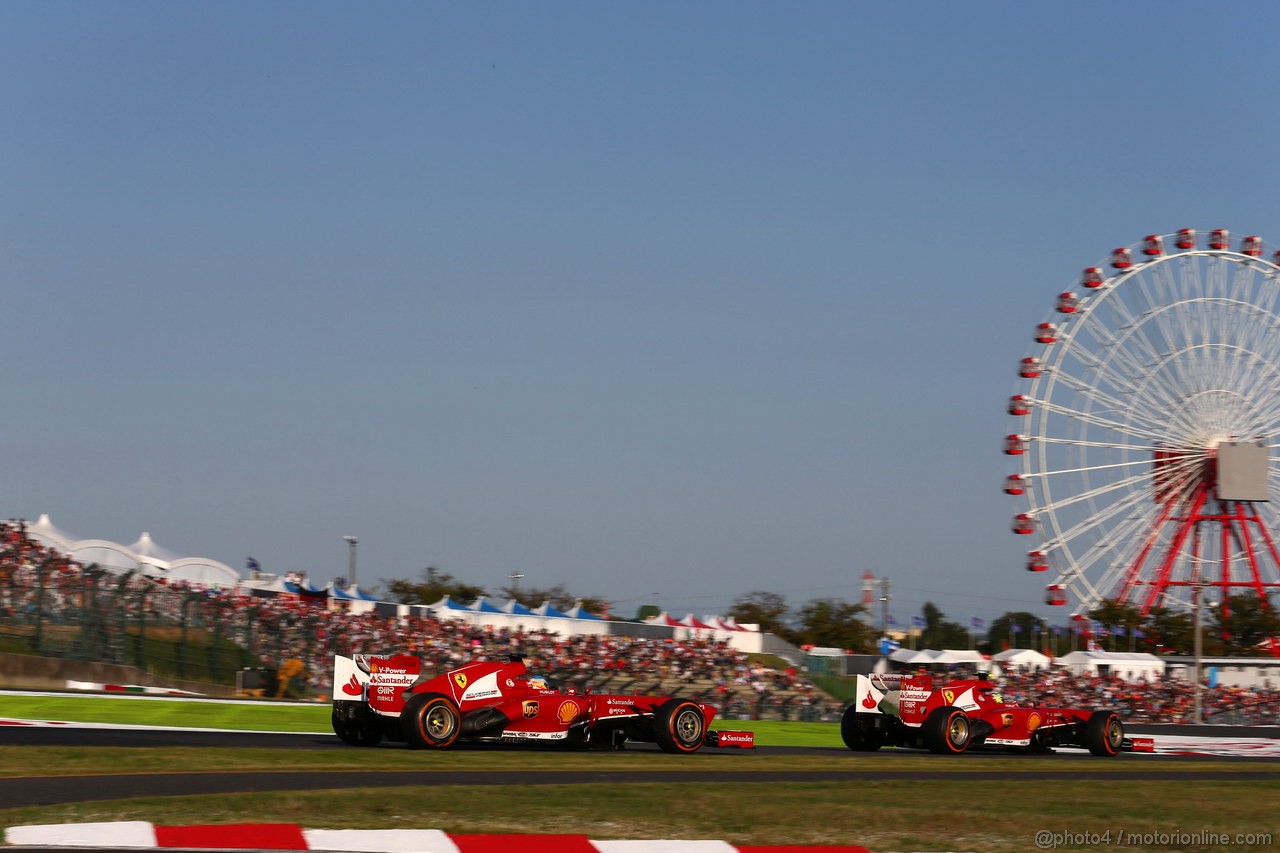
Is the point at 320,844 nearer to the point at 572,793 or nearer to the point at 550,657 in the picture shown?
the point at 572,793

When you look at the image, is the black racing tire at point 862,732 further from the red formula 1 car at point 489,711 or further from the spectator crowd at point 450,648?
the spectator crowd at point 450,648

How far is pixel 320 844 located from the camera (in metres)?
8.82

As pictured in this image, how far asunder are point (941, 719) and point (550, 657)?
690 inches

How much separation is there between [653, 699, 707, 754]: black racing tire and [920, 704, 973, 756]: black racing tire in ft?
12.9

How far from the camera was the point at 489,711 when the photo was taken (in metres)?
18.0

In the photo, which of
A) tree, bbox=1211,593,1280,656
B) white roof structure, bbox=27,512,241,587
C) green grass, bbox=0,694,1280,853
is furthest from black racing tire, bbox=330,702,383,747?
tree, bbox=1211,593,1280,656

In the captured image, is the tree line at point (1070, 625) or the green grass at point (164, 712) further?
the tree line at point (1070, 625)

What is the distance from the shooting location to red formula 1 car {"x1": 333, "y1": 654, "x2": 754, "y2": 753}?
1761 cm

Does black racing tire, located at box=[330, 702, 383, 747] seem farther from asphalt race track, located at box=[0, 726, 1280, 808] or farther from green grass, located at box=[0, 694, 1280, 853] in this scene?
green grass, located at box=[0, 694, 1280, 853]

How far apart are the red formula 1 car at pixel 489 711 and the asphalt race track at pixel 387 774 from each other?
13.6 inches

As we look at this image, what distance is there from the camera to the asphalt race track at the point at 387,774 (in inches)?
455

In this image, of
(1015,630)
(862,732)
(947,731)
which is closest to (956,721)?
(947,731)

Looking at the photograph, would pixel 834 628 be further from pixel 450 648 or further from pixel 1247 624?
pixel 450 648

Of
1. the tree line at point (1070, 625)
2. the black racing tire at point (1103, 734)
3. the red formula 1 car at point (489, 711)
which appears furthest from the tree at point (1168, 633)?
the red formula 1 car at point (489, 711)
